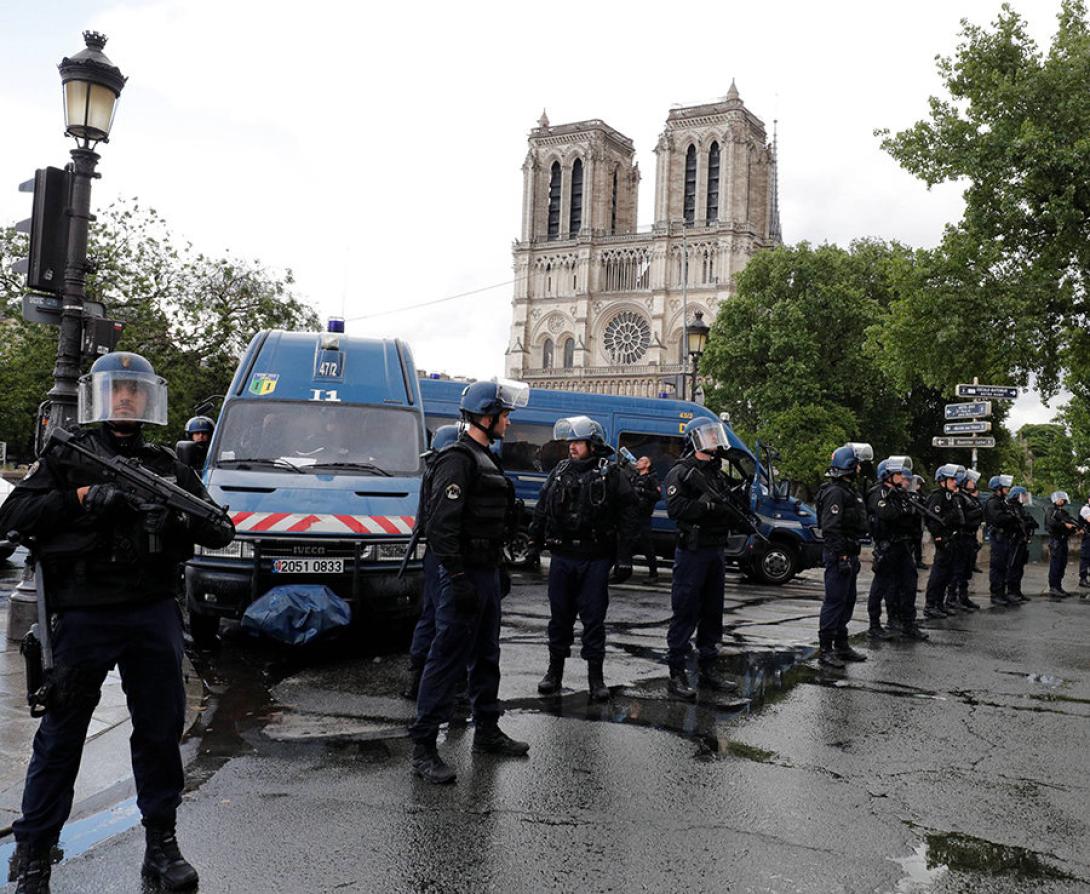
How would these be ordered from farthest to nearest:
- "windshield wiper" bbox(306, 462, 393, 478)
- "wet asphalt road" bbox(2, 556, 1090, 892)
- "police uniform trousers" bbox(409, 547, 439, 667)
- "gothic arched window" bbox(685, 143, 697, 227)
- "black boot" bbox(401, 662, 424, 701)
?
"gothic arched window" bbox(685, 143, 697, 227)
"windshield wiper" bbox(306, 462, 393, 478)
"black boot" bbox(401, 662, 424, 701)
"police uniform trousers" bbox(409, 547, 439, 667)
"wet asphalt road" bbox(2, 556, 1090, 892)

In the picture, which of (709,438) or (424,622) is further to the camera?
(709,438)

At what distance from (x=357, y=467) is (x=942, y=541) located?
7053 millimetres

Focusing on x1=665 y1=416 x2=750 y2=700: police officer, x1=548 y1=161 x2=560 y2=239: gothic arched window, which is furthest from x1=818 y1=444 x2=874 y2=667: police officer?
Result: x1=548 y1=161 x2=560 y2=239: gothic arched window

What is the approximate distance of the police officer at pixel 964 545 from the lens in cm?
1256

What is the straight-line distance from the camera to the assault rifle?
3.31 metres

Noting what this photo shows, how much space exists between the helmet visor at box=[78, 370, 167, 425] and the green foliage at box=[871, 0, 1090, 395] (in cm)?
1591

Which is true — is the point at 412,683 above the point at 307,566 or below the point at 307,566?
below

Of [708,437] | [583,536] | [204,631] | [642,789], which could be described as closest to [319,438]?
[204,631]

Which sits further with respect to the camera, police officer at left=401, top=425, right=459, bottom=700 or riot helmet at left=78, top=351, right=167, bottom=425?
police officer at left=401, top=425, right=459, bottom=700

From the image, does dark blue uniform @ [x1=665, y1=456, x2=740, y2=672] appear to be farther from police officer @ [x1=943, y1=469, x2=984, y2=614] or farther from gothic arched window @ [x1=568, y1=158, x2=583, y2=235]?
gothic arched window @ [x1=568, y1=158, x2=583, y2=235]

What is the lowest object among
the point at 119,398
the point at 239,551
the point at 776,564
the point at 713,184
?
the point at 776,564

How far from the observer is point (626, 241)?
280 ft

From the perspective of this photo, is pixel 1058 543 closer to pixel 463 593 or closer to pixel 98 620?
pixel 463 593

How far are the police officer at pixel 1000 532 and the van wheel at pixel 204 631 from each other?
10.7 m
